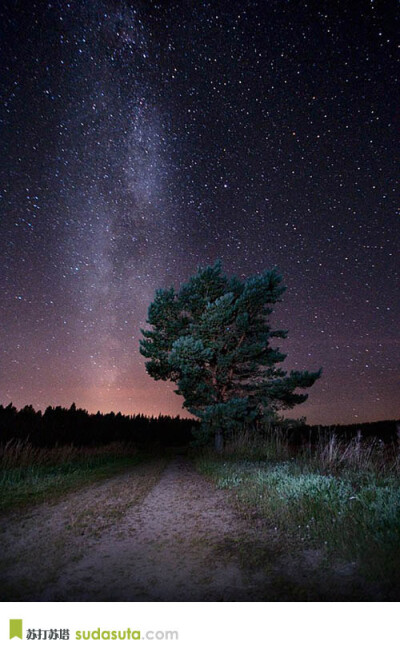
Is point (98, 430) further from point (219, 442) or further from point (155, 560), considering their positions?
point (155, 560)

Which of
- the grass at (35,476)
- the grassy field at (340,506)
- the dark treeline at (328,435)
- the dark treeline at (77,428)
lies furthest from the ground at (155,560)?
the dark treeline at (77,428)

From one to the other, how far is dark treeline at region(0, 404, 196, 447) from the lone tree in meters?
7.11

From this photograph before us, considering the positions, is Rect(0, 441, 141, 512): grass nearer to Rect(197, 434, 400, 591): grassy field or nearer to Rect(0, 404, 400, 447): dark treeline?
Rect(0, 404, 400, 447): dark treeline

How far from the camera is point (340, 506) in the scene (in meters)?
4.39

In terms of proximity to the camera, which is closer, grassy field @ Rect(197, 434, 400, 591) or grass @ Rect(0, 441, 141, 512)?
grassy field @ Rect(197, 434, 400, 591)

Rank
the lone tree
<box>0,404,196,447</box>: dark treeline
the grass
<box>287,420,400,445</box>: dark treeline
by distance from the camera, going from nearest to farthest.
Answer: the grass, <box>287,420,400,445</box>: dark treeline, the lone tree, <box>0,404,196,447</box>: dark treeline

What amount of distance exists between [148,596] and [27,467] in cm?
951

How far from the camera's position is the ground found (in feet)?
9.18

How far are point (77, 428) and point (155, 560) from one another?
30.1 m

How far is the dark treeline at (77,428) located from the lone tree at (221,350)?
711 cm

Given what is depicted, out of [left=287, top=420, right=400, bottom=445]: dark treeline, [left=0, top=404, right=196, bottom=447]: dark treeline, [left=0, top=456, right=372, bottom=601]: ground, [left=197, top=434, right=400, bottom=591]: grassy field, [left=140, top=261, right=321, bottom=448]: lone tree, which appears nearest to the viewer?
[left=0, top=456, right=372, bottom=601]: ground

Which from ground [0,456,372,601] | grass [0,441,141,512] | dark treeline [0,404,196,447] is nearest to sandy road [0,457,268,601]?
ground [0,456,372,601]

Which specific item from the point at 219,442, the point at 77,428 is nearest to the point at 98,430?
the point at 77,428
